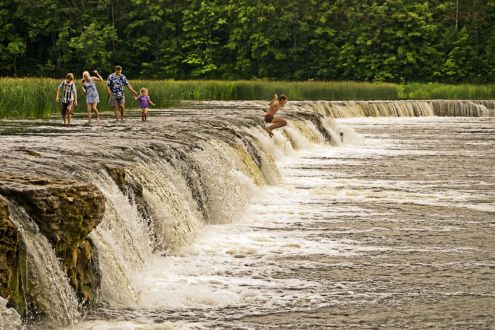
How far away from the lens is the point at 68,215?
9953 millimetres

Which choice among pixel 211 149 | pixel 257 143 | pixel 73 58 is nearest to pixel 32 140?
pixel 211 149

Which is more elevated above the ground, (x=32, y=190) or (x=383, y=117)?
(x=32, y=190)

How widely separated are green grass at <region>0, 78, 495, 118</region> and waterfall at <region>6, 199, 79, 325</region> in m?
18.1

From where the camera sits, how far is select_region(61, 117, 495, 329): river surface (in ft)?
33.7

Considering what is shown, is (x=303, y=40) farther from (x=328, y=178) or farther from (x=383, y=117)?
(x=328, y=178)

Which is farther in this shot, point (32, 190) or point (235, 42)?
point (235, 42)

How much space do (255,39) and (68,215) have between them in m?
74.6

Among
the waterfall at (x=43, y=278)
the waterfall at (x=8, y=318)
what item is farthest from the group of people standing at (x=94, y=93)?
the waterfall at (x=8, y=318)

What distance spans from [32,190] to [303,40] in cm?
7602

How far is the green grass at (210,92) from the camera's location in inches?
1114

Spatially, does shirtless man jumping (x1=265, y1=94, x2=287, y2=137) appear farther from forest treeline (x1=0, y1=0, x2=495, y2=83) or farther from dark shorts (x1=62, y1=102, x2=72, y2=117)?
forest treeline (x1=0, y1=0, x2=495, y2=83)

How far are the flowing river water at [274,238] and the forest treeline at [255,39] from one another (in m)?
54.9

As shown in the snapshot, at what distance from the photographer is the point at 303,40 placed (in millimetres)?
84750

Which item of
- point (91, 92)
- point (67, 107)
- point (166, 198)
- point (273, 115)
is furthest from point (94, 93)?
point (166, 198)
